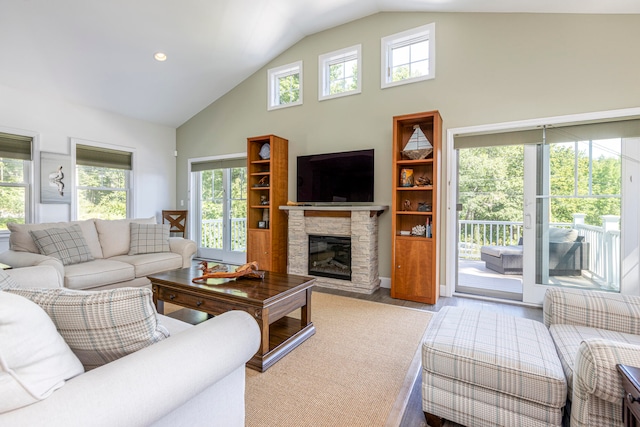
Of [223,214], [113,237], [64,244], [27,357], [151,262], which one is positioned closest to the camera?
[27,357]

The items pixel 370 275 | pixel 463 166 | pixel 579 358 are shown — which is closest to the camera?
pixel 579 358

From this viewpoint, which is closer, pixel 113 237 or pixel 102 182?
pixel 113 237

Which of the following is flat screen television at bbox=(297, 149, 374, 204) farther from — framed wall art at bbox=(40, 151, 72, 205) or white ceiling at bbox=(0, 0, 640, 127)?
framed wall art at bbox=(40, 151, 72, 205)

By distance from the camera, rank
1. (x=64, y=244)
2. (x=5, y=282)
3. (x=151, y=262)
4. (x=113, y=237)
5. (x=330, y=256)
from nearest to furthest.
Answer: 1. (x=5, y=282)
2. (x=64, y=244)
3. (x=151, y=262)
4. (x=113, y=237)
5. (x=330, y=256)

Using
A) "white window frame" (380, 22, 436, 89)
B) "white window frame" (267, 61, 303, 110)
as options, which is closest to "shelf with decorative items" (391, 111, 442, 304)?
"white window frame" (380, 22, 436, 89)

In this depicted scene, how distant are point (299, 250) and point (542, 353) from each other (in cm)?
323

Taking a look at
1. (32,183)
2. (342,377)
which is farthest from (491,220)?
(32,183)

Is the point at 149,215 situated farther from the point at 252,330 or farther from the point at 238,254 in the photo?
the point at 252,330

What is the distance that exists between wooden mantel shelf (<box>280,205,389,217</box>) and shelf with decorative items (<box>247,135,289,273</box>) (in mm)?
328

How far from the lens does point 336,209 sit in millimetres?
4047

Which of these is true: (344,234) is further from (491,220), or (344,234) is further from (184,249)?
(491,220)

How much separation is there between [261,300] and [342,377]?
0.72 m

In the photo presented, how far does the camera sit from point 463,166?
434cm

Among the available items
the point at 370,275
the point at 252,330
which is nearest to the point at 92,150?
the point at 370,275
